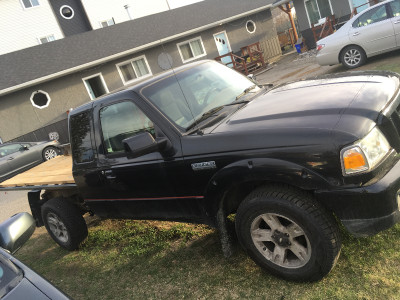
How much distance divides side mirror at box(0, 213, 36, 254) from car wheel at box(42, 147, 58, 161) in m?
11.2

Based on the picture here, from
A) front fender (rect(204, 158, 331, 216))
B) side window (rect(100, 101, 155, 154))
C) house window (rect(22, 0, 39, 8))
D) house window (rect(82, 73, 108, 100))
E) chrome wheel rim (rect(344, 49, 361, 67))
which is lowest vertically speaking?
chrome wheel rim (rect(344, 49, 361, 67))

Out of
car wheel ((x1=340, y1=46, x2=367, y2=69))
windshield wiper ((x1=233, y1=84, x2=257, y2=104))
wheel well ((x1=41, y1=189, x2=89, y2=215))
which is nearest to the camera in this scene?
windshield wiper ((x1=233, y1=84, x2=257, y2=104))

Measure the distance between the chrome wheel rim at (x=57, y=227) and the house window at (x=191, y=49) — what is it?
1832cm

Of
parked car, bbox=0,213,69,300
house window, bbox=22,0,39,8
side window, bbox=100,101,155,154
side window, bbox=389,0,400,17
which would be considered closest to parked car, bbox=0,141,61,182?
side window, bbox=100,101,155,154

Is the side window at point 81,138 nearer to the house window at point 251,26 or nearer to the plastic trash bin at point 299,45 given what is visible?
the plastic trash bin at point 299,45

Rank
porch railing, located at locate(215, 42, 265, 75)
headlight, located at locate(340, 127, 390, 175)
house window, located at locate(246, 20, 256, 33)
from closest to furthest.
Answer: headlight, located at locate(340, 127, 390, 175)
porch railing, located at locate(215, 42, 265, 75)
house window, located at locate(246, 20, 256, 33)

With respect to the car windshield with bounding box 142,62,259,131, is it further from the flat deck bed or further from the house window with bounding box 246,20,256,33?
the house window with bounding box 246,20,256,33

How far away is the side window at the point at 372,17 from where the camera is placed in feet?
31.2

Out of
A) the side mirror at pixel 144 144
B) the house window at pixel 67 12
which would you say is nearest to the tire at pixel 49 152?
the side mirror at pixel 144 144

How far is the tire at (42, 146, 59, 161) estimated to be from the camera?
1291 centimetres

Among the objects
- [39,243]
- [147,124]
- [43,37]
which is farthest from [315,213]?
[43,37]

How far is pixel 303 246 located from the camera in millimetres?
2643

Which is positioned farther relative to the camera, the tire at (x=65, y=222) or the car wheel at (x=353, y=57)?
the car wheel at (x=353, y=57)

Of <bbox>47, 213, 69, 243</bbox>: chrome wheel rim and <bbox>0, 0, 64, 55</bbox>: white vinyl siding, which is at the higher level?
<bbox>0, 0, 64, 55</bbox>: white vinyl siding
